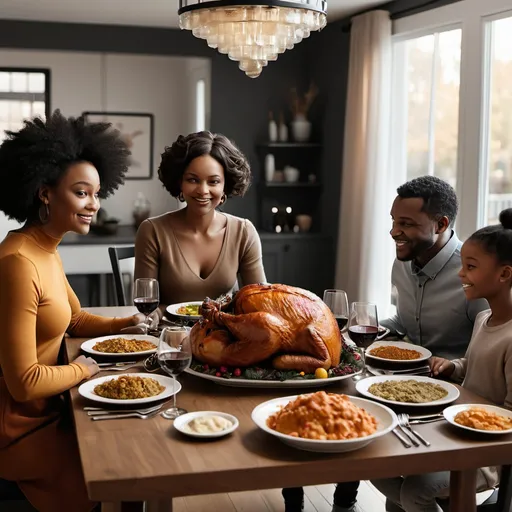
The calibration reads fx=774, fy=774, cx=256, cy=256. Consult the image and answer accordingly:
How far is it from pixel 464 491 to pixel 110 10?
4.24 meters

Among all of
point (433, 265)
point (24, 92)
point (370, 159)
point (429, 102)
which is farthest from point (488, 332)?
point (24, 92)

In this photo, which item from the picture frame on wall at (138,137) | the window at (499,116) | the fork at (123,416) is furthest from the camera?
the picture frame on wall at (138,137)

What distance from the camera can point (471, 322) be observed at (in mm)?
2523

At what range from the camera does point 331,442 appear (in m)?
1.49

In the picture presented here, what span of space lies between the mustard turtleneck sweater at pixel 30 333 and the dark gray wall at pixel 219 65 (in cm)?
378

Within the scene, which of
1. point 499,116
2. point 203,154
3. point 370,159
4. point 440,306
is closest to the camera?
point 440,306

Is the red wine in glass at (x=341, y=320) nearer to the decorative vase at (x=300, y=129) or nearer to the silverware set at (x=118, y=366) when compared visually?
the silverware set at (x=118, y=366)

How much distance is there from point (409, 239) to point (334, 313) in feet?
1.80

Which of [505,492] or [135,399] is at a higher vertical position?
[135,399]

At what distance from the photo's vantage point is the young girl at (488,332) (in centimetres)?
206

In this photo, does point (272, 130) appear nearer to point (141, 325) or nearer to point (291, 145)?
point (291, 145)

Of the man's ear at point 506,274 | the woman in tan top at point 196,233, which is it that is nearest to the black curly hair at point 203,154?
the woman in tan top at point 196,233

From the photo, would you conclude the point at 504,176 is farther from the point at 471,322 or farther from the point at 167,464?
the point at 167,464

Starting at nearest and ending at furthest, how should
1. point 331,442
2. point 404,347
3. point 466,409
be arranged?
point 331,442 → point 466,409 → point 404,347
